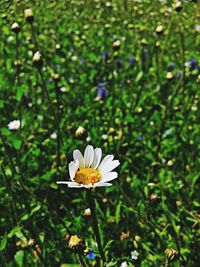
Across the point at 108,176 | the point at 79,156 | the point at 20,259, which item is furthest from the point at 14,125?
the point at 108,176

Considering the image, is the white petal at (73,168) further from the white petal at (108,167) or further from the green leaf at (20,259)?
the green leaf at (20,259)

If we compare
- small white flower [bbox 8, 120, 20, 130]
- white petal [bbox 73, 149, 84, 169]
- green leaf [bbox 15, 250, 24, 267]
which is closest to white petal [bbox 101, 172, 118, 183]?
white petal [bbox 73, 149, 84, 169]

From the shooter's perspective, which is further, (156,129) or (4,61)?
(4,61)

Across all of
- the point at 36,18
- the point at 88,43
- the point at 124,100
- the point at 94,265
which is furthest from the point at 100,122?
the point at 36,18

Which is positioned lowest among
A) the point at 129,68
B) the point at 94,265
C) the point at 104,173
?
the point at 129,68

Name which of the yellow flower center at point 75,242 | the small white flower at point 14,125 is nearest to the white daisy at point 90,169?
the yellow flower center at point 75,242

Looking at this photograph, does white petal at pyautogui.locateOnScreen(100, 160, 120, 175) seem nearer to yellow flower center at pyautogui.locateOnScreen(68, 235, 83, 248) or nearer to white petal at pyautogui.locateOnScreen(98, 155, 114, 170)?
white petal at pyautogui.locateOnScreen(98, 155, 114, 170)

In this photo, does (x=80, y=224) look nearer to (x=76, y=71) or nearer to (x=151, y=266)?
(x=151, y=266)
